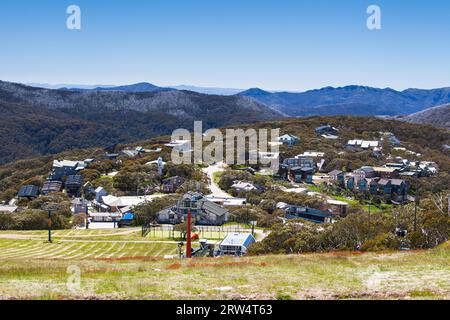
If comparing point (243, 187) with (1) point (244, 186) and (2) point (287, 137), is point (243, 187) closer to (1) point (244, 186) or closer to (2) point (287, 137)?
(1) point (244, 186)

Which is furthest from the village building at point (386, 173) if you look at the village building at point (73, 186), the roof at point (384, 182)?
the village building at point (73, 186)

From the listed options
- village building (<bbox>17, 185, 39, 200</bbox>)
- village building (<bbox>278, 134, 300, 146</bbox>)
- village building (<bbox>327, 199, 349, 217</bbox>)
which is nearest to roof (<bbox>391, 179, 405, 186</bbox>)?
village building (<bbox>327, 199, 349, 217</bbox>)

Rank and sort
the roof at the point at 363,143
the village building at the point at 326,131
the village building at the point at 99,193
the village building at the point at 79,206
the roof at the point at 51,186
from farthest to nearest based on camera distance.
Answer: the village building at the point at 326,131
the roof at the point at 363,143
the roof at the point at 51,186
the village building at the point at 99,193
the village building at the point at 79,206

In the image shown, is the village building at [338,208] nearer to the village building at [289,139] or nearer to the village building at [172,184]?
the village building at [172,184]

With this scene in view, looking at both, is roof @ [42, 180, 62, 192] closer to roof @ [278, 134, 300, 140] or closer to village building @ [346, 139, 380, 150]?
roof @ [278, 134, 300, 140]

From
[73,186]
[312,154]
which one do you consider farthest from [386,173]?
[73,186]
